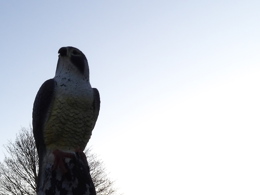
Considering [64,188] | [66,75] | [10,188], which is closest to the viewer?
[64,188]

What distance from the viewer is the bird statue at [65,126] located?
11.5 ft

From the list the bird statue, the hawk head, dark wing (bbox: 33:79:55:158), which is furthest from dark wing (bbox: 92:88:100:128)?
dark wing (bbox: 33:79:55:158)

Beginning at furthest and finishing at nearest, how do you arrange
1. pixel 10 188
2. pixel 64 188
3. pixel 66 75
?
1. pixel 10 188
2. pixel 66 75
3. pixel 64 188

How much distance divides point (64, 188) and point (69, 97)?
41.5 inches

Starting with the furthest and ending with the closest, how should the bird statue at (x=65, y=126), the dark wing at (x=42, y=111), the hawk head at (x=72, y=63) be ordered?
the hawk head at (x=72, y=63)
the dark wing at (x=42, y=111)
the bird statue at (x=65, y=126)

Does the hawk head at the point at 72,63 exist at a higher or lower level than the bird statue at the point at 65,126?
higher

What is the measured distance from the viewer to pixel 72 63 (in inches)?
161

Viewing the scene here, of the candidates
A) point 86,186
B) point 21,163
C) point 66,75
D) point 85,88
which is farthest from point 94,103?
point 21,163

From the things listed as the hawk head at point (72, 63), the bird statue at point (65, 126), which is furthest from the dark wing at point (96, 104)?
the hawk head at point (72, 63)

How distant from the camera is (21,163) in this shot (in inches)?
608

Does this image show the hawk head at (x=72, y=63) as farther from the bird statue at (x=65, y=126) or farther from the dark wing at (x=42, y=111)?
the dark wing at (x=42, y=111)

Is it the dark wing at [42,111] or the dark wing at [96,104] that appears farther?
the dark wing at [96,104]

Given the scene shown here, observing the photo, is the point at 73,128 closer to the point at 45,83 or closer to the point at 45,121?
the point at 45,121

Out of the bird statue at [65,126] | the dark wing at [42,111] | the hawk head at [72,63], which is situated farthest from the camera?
the hawk head at [72,63]
